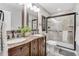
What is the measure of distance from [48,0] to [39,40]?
57 centimetres

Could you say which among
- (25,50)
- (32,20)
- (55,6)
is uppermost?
(55,6)

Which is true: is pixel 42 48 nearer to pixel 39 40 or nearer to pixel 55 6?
pixel 39 40

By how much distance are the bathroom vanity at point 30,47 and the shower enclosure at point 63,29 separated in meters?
0.14

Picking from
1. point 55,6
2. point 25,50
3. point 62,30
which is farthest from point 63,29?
point 25,50

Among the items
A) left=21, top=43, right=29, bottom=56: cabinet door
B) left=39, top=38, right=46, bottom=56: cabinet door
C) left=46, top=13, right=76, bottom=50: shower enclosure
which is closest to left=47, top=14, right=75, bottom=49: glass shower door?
left=46, top=13, right=76, bottom=50: shower enclosure

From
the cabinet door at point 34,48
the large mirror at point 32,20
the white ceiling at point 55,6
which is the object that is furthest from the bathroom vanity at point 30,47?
the white ceiling at point 55,6

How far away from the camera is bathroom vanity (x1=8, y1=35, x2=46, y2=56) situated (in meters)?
1.39

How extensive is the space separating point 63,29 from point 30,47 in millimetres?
510

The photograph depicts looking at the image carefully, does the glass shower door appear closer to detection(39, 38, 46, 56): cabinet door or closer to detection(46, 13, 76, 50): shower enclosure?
detection(46, 13, 76, 50): shower enclosure

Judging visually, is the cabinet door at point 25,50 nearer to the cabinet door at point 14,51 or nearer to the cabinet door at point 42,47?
the cabinet door at point 14,51

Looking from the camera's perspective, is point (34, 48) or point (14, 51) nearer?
point (14, 51)

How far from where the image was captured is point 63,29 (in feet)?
4.94

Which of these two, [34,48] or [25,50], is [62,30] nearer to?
[34,48]

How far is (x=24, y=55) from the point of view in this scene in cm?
152
